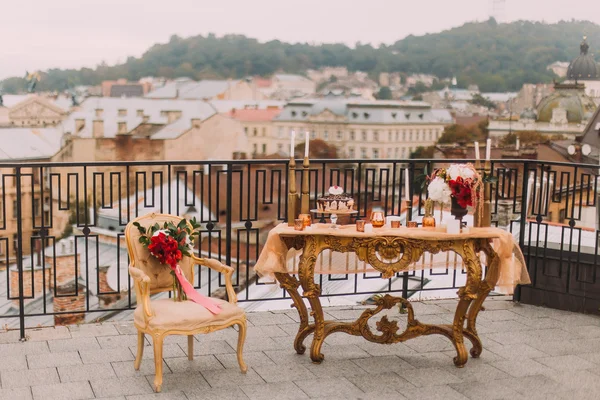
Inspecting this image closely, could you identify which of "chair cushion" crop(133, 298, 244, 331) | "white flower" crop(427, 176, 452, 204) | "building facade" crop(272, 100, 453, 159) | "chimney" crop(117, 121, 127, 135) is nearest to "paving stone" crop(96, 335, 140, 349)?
"chair cushion" crop(133, 298, 244, 331)

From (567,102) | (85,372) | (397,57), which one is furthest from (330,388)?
(397,57)

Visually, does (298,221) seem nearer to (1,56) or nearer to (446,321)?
(446,321)

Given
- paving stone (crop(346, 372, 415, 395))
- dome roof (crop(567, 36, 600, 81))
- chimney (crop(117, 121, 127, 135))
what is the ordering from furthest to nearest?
chimney (crop(117, 121, 127, 135)), dome roof (crop(567, 36, 600, 81)), paving stone (crop(346, 372, 415, 395))

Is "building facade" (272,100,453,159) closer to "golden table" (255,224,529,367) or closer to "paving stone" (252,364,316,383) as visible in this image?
"golden table" (255,224,529,367)

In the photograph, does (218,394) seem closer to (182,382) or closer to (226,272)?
(182,382)

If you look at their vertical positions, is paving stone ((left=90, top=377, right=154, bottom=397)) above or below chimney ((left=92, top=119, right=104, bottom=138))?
above

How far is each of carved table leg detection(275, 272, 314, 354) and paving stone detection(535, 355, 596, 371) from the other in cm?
139

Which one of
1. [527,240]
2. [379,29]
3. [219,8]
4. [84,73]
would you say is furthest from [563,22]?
[527,240]

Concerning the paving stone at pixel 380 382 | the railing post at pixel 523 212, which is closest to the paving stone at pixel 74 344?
the paving stone at pixel 380 382

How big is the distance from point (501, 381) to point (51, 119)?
163ft

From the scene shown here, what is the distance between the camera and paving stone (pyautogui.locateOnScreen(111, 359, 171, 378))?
160 inches

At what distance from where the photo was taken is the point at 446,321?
17.2 feet

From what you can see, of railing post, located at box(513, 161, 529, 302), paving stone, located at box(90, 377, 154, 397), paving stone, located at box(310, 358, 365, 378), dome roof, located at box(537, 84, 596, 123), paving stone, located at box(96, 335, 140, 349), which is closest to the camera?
paving stone, located at box(90, 377, 154, 397)

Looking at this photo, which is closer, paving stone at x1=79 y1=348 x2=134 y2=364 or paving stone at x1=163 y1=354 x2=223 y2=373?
paving stone at x1=163 y1=354 x2=223 y2=373
